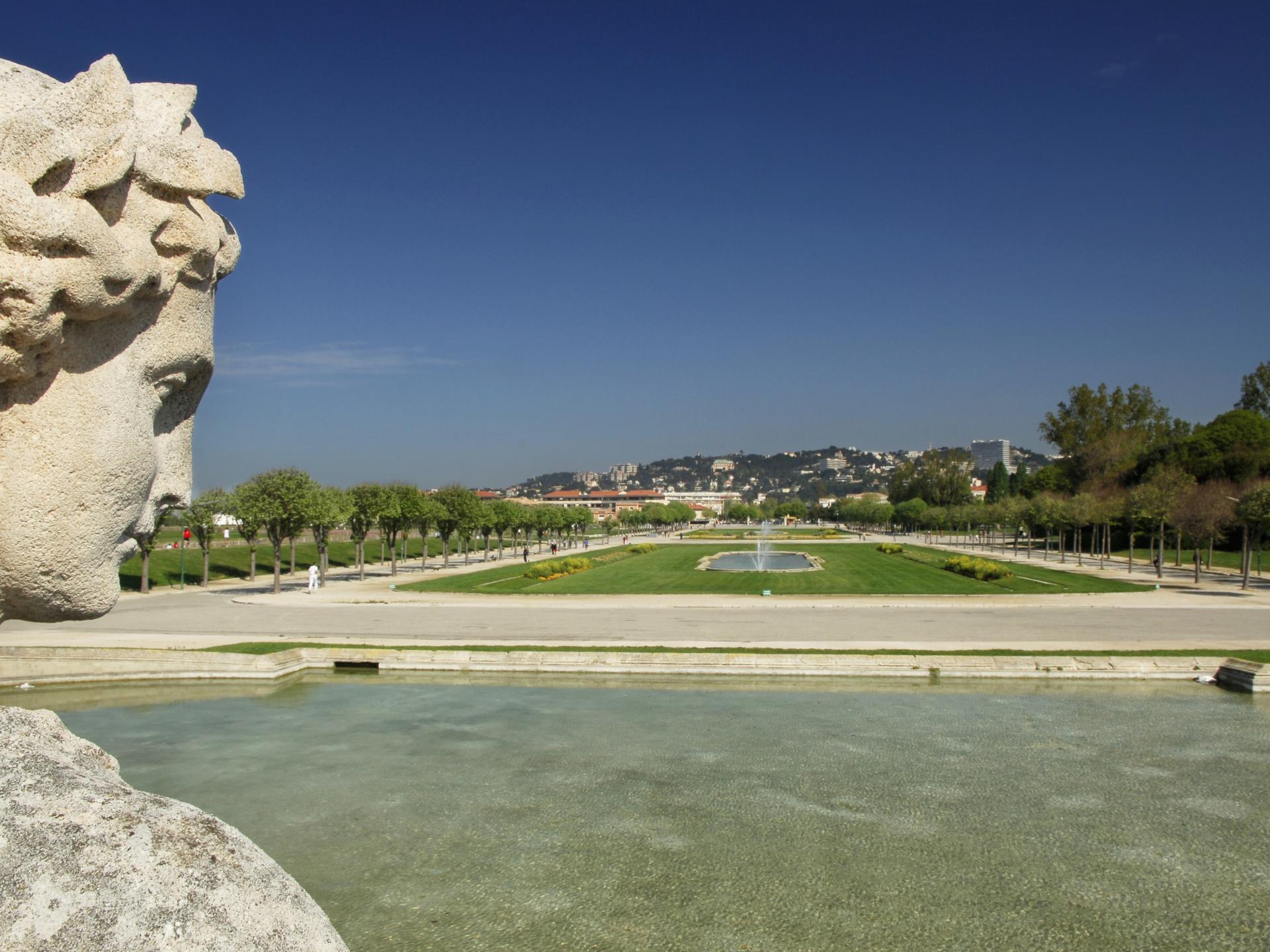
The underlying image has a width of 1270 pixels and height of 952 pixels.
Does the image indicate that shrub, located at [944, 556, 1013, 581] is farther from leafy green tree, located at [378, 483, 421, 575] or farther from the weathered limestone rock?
the weathered limestone rock

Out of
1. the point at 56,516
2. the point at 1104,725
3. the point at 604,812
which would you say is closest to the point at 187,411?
the point at 56,516

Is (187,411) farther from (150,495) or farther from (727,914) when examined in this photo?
(727,914)

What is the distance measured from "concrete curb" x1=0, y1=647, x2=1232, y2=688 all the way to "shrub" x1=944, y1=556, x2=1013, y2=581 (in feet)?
69.6

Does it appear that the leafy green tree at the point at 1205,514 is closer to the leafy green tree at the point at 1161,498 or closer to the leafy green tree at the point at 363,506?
the leafy green tree at the point at 1161,498

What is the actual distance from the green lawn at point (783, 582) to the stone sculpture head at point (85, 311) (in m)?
28.8

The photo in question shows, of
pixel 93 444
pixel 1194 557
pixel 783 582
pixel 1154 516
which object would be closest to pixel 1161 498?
pixel 1154 516

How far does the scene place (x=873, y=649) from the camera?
1770cm

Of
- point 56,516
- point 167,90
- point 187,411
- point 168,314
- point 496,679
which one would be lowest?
point 496,679

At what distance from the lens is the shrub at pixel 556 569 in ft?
130

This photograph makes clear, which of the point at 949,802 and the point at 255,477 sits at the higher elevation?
the point at 255,477

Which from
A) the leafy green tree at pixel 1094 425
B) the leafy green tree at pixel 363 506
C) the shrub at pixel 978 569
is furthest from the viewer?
the leafy green tree at pixel 1094 425

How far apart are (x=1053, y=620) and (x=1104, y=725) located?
12.0 metres

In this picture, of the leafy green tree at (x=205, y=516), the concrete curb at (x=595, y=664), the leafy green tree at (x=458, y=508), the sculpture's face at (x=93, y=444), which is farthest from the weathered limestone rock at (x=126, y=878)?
Result: the leafy green tree at (x=458, y=508)

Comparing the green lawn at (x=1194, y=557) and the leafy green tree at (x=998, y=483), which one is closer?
the green lawn at (x=1194, y=557)
